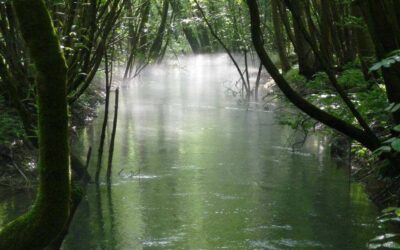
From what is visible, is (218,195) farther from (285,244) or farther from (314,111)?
(314,111)

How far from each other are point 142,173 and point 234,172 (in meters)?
1.77

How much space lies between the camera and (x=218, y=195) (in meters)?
9.38

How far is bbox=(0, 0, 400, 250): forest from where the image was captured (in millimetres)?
3346

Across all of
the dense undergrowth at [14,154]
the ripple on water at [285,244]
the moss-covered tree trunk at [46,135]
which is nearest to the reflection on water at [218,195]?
the ripple on water at [285,244]

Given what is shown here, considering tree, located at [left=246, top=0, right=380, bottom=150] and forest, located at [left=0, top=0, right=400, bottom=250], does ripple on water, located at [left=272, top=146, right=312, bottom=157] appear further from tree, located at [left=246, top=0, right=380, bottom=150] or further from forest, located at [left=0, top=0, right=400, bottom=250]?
tree, located at [left=246, top=0, right=380, bottom=150]

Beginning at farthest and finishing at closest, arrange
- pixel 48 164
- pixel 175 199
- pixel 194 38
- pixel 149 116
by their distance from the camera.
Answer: pixel 194 38 → pixel 149 116 → pixel 175 199 → pixel 48 164

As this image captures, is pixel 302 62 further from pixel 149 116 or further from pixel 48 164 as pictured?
pixel 48 164

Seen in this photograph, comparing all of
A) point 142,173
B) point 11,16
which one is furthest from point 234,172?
point 11,16

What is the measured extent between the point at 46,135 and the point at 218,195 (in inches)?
252

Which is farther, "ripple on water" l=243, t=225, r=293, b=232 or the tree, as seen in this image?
"ripple on water" l=243, t=225, r=293, b=232

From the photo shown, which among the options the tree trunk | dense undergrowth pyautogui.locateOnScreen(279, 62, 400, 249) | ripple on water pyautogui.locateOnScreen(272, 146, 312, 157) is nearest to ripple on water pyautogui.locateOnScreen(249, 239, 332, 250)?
dense undergrowth pyautogui.locateOnScreen(279, 62, 400, 249)

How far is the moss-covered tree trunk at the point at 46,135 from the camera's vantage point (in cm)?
300

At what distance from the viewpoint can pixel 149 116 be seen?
728 inches

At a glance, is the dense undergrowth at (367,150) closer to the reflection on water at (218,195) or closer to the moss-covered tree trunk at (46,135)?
the reflection on water at (218,195)
